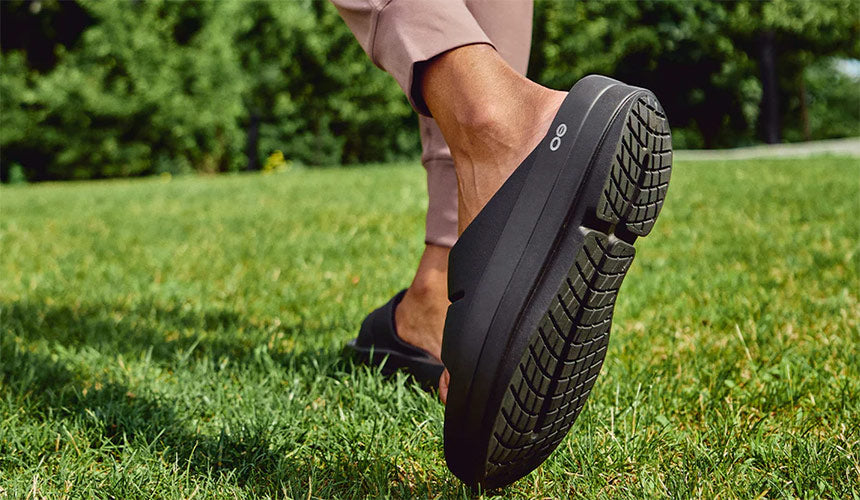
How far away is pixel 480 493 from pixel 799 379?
80 cm

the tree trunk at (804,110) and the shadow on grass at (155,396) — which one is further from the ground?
the shadow on grass at (155,396)

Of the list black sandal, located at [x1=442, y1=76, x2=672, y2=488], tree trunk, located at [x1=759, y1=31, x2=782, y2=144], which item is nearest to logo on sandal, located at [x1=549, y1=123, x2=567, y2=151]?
black sandal, located at [x1=442, y1=76, x2=672, y2=488]

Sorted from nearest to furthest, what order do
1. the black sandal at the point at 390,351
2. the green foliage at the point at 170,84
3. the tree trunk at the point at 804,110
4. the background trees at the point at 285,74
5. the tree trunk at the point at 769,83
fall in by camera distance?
the black sandal at the point at 390,351 < the green foliage at the point at 170,84 < the background trees at the point at 285,74 < the tree trunk at the point at 769,83 < the tree trunk at the point at 804,110

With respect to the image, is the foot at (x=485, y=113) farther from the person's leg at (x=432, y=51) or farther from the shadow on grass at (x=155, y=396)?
the shadow on grass at (x=155, y=396)

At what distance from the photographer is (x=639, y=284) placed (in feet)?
8.48

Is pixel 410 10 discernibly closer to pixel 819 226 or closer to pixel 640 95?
pixel 640 95

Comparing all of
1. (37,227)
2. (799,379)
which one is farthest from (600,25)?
(799,379)

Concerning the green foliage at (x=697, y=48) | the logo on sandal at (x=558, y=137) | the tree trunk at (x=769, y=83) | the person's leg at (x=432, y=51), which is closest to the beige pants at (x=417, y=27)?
the person's leg at (x=432, y=51)

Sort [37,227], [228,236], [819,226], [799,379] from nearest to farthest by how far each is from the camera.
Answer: [799,379], [819,226], [228,236], [37,227]

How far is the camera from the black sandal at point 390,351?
4.99 feet

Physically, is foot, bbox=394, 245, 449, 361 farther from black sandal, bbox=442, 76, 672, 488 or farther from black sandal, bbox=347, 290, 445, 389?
black sandal, bbox=442, 76, 672, 488

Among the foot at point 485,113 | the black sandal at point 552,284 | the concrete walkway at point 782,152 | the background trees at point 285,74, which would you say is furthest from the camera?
the background trees at point 285,74

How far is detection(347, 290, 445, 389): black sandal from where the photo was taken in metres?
1.52

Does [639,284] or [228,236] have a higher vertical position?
[639,284]
